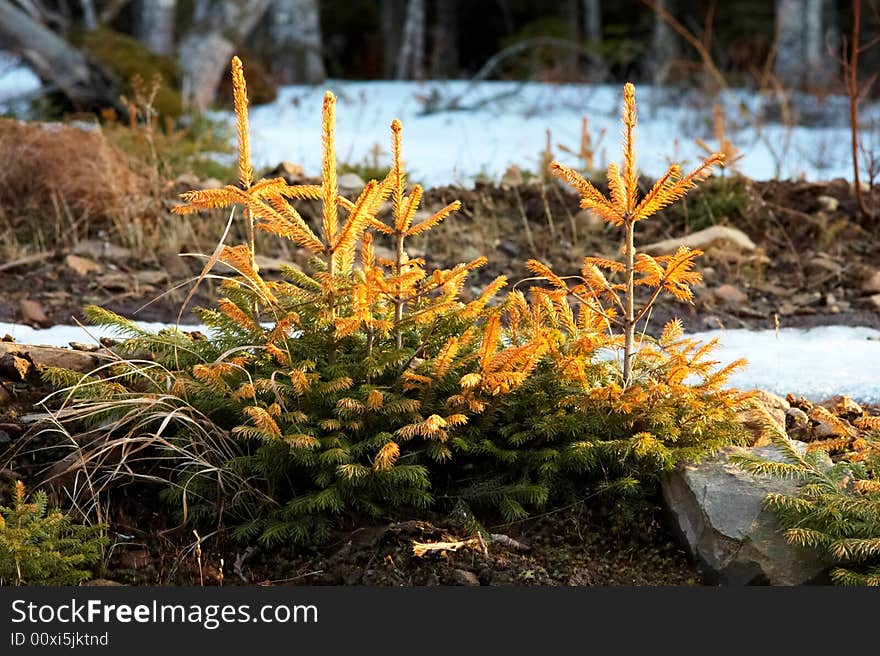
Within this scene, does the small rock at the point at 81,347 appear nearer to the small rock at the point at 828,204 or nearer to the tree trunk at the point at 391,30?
the small rock at the point at 828,204

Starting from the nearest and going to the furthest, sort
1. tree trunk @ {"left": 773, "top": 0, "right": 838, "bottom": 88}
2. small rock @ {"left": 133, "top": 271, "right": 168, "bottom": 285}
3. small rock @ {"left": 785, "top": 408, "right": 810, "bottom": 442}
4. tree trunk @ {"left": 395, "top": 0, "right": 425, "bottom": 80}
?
small rock @ {"left": 785, "top": 408, "right": 810, "bottom": 442}
small rock @ {"left": 133, "top": 271, "right": 168, "bottom": 285}
tree trunk @ {"left": 773, "top": 0, "right": 838, "bottom": 88}
tree trunk @ {"left": 395, "top": 0, "right": 425, "bottom": 80}

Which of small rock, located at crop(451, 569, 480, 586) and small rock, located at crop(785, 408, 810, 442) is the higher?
small rock, located at crop(785, 408, 810, 442)

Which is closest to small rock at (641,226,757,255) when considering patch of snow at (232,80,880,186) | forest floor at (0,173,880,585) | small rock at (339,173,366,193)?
forest floor at (0,173,880,585)

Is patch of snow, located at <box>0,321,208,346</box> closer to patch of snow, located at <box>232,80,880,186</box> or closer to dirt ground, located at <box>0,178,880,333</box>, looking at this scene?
dirt ground, located at <box>0,178,880,333</box>

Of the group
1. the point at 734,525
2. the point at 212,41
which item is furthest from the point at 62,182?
the point at 212,41

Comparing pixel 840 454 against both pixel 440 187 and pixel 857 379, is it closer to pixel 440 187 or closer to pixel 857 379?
pixel 857 379

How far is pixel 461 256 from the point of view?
21.2 feet

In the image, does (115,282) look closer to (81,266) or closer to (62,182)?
(81,266)

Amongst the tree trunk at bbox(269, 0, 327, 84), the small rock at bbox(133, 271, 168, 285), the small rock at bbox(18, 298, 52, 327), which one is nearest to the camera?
the small rock at bbox(18, 298, 52, 327)

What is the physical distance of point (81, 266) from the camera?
6.11m

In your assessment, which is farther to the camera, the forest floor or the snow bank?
the snow bank

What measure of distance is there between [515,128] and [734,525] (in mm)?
8612

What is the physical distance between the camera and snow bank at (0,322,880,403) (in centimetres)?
427

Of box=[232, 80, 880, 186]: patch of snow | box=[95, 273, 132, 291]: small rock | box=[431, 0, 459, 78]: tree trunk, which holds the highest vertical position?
A: box=[431, 0, 459, 78]: tree trunk
